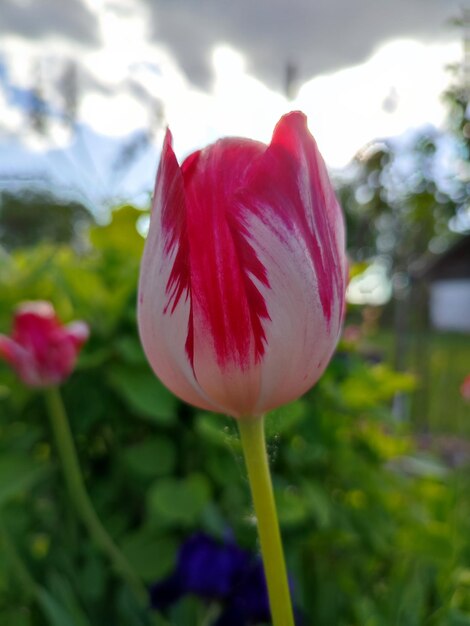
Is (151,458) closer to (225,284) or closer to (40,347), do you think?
(40,347)

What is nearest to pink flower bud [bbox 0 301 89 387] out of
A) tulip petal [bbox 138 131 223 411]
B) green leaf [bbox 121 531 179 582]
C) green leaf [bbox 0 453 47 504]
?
green leaf [bbox 0 453 47 504]

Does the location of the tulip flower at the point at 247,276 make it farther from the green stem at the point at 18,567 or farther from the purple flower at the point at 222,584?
the green stem at the point at 18,567

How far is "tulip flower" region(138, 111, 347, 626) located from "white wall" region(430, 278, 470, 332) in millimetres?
4591

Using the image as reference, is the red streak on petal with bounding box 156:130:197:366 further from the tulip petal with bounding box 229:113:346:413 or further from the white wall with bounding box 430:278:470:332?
the white wall with bounding box 430:278:470:332

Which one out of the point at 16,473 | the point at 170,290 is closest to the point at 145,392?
the point at 16,473

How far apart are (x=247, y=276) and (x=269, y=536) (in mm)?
106

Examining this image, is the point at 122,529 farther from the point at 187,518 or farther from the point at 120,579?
the point at 187,518

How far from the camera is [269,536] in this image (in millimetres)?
247

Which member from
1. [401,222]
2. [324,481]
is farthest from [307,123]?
[401,222]

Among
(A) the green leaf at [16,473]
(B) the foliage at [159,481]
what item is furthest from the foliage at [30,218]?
(A) the green leaf at [16,473]

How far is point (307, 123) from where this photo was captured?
10.6 inches

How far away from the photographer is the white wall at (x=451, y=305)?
4961 millimetres

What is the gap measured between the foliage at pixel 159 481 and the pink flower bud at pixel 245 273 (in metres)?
0.53

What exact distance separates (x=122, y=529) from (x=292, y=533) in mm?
283
